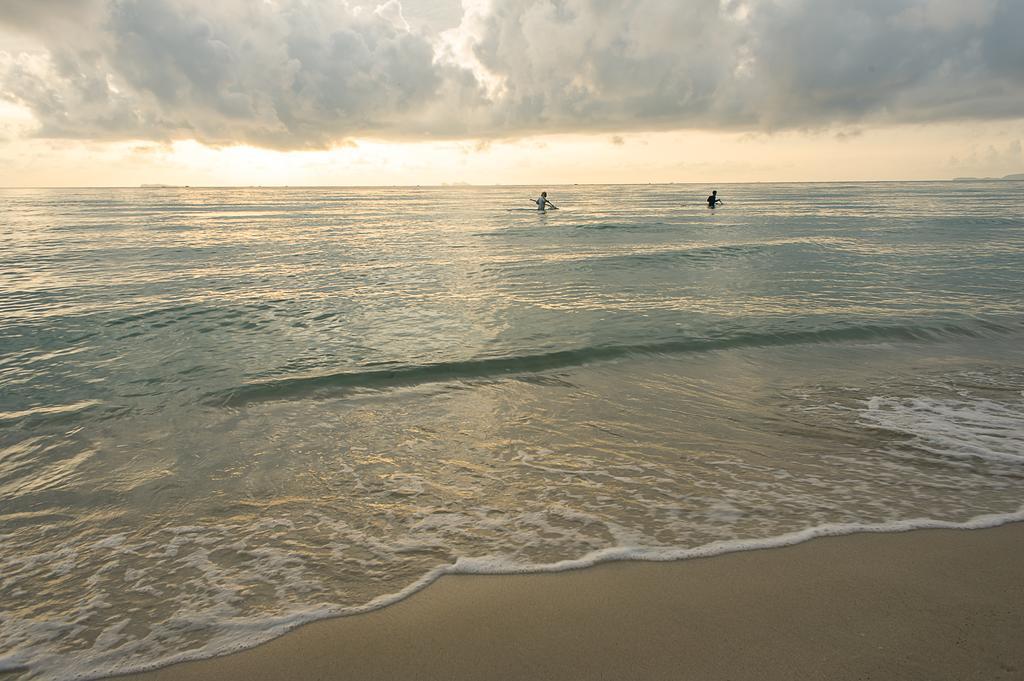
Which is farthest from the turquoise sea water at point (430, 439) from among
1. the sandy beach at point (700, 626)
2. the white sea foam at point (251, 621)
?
the sandy beach at point (700, 626)

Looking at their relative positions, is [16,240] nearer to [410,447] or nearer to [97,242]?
[97,242]

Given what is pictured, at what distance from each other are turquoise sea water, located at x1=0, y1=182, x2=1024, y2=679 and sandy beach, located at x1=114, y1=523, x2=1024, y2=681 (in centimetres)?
26

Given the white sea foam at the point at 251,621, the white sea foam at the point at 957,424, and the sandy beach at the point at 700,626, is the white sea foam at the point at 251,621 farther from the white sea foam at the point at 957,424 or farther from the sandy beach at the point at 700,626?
the white sea foam at the point at 957,424

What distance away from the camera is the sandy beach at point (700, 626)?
3207mm

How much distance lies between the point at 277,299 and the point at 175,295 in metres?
3.11

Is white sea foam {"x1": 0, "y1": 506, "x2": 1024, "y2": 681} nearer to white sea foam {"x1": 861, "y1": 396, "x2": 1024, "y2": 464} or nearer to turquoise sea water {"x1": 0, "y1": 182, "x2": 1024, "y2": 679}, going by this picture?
turquoise sea water {"x1": 0, "y1": 182, "x2": 1024, "y2": 679}

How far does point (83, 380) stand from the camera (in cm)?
895

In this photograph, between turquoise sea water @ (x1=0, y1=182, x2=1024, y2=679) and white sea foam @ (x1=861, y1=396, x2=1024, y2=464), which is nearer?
turquoise sea water @ (x1=0, y1=182, x2=1024, y2=679)

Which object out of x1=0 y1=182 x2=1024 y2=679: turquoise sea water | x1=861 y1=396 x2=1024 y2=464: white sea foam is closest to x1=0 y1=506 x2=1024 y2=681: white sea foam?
x1=0 y1=182 x2=1024 y2=679: turquoise sea water

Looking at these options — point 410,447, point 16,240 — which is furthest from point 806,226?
point 16,240

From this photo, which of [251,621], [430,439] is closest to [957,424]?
[430,439]

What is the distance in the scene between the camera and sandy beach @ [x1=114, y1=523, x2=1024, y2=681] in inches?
126

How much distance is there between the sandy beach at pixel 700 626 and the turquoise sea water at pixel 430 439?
262mm

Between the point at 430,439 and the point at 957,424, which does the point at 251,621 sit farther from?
the point at 957,424
